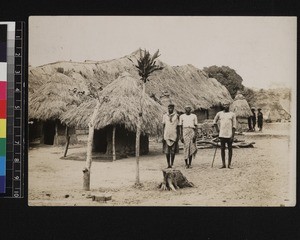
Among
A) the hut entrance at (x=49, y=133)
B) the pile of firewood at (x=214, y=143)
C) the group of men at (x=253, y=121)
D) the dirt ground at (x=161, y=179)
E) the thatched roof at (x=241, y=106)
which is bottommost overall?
the dirt ground at (x=161, y=179)

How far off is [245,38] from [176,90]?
0.45 m

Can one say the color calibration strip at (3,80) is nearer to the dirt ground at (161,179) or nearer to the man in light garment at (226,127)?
the dirt ground at (161,179)

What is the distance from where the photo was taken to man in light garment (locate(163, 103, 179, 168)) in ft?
9.23

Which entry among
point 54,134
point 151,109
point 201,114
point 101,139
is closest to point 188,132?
point 201,114

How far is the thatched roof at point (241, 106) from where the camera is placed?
2807 millimetres

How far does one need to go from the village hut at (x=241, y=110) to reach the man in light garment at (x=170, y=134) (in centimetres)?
31

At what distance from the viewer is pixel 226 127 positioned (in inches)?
112

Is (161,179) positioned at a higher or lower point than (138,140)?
lower

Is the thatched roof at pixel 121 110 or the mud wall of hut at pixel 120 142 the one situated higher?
the thatched roof at pixel 121 110

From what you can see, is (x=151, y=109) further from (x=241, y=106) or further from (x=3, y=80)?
(x=3, y=80)

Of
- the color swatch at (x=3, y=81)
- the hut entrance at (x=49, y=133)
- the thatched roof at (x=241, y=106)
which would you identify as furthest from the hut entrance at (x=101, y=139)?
Result: the thatched roof at (x=241, y=106)

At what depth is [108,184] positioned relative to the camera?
110 inches

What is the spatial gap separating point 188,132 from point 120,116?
1.22 ft
